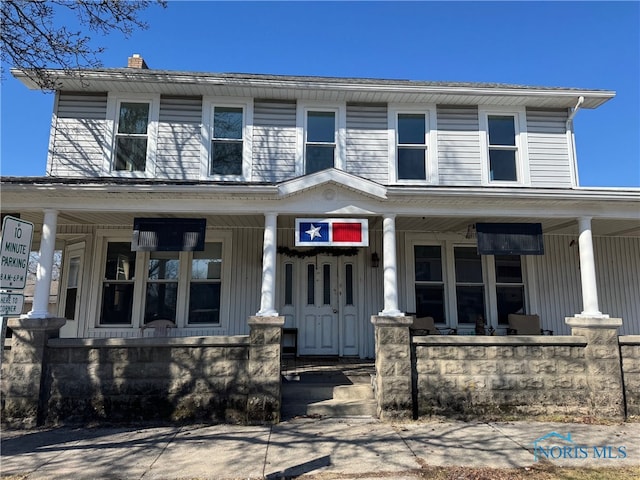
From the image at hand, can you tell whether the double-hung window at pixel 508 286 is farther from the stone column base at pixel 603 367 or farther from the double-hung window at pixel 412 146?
the double-hung window at pixel 412 146

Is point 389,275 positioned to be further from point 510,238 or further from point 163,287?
point 163,287

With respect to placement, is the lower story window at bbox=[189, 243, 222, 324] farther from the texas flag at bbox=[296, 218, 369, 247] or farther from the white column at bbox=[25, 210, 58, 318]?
the texas flag at bbox=[296, 218, 369, 247]

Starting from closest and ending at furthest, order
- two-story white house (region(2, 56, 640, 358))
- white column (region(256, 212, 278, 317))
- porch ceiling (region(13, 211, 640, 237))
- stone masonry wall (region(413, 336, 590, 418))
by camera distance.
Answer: stone masonry wall (region(413, 336, 590, 418)) < white column (region(256, 212, 278, 317)) < porch ceiling (region(13, 211, 640, 237)) < two-story white house (region(2, 56, 640, 358))

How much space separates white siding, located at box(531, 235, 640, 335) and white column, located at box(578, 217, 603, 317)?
216 cm

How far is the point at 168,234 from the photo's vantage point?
6.53m

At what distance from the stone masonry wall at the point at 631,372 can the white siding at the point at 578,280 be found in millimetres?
2379

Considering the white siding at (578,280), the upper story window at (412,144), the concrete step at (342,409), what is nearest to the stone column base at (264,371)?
the concrete step at (342,409)

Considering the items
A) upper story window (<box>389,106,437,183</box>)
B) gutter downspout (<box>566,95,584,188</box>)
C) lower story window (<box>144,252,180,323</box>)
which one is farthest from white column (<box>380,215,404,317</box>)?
gutter downspout (<box>566,95,584,188</box>)

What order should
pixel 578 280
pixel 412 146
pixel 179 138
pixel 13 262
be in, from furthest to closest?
pixel 578 280 < pixel 412 146 < pixel 179 138 < pixel 13 262

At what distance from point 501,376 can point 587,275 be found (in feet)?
7.24

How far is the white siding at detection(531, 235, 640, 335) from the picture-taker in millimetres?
8664

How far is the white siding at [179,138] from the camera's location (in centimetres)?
804

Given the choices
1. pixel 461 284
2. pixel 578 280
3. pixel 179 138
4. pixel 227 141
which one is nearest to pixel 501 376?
pixel 461 284

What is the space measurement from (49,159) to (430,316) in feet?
27.1
